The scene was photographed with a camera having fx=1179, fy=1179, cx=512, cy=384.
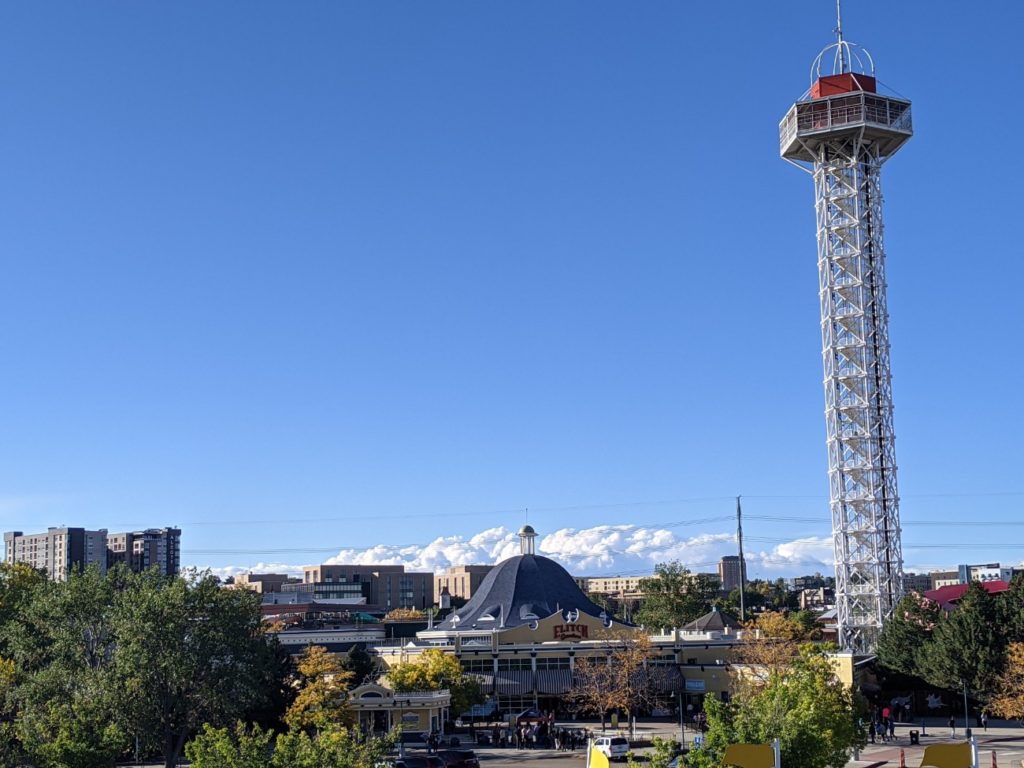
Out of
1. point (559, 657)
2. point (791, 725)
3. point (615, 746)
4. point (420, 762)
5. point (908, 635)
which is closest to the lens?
point (791, 725)

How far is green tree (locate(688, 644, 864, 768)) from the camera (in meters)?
32.1

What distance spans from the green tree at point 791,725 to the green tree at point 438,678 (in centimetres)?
3178

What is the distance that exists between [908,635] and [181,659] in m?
48.0

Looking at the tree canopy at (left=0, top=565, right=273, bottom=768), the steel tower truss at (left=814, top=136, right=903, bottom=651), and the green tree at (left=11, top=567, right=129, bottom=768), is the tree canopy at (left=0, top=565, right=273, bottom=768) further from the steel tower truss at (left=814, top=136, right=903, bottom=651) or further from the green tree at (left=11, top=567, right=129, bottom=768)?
the steel tower truss at (left=814, top=136, right=903, bottom=651)

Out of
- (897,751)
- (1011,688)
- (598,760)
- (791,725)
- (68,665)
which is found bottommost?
(897,751)

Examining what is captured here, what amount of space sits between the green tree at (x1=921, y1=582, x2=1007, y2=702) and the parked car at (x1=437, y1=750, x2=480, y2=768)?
32072mm

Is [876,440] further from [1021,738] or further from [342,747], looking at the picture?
[342,747]

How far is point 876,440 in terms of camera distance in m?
93.8

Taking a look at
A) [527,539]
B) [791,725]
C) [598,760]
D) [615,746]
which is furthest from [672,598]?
[598,760]

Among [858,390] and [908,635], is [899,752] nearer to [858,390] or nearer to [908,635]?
[908,635]

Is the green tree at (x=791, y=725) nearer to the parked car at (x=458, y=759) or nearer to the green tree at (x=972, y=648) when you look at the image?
the parked car at (x=458, y=759)

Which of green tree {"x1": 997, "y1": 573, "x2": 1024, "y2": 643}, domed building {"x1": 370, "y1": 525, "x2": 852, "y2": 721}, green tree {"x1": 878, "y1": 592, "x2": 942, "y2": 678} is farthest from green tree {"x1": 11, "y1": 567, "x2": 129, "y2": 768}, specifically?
green tree {"x1": 997, "y1": 573, "x2": 1024, "y2": 643}

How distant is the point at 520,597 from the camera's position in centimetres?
10188

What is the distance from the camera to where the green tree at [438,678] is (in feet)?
235
